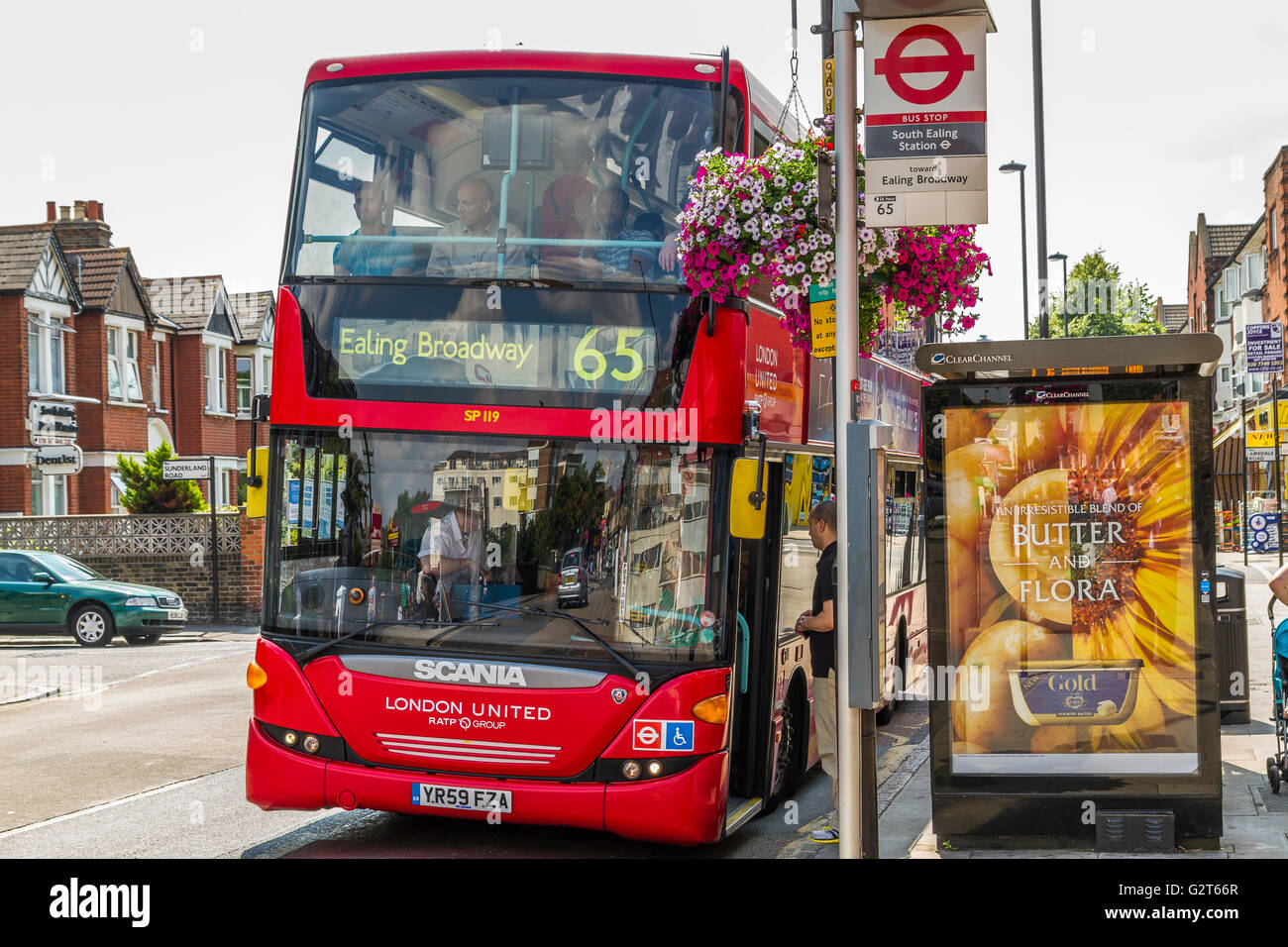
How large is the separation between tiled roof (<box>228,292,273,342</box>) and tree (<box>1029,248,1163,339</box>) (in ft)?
117

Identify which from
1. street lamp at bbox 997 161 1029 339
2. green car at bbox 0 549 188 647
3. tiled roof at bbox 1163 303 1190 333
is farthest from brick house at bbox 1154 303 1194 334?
green car at bbox 0 549 188 647

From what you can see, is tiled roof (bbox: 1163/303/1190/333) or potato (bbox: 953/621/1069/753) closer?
potato (bbox: 953/621/1069/753)

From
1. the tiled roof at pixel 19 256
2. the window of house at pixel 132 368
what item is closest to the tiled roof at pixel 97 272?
the window of house at pixel 132 368

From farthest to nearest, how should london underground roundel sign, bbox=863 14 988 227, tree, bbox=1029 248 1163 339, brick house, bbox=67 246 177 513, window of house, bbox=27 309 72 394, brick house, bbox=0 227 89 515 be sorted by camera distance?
tree, bbox=1029 248 1163 339 < brick house, bbox=67 246 177 513 < window of house, bbox=27 309 72 394 < brick house, bbox=0 227 89 515 < london underground roundel sign, bbox=863 14 988 227

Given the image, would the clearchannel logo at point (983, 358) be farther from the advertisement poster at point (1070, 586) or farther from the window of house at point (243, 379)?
the window of house at point (243, 379)

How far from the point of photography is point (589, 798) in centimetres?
718

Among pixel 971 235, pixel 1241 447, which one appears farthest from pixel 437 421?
pixel 1241 447

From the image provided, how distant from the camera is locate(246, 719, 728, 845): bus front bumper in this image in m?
7.16

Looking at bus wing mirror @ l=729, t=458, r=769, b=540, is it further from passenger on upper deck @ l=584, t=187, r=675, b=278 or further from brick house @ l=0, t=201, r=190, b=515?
brick house @ l=0, t=201, r=190, b=515

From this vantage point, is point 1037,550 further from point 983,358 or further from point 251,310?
point 251,310

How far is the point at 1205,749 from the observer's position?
24.8 feet

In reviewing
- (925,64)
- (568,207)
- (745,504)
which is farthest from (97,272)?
(925,64)

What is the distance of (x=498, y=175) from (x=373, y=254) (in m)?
0.83
